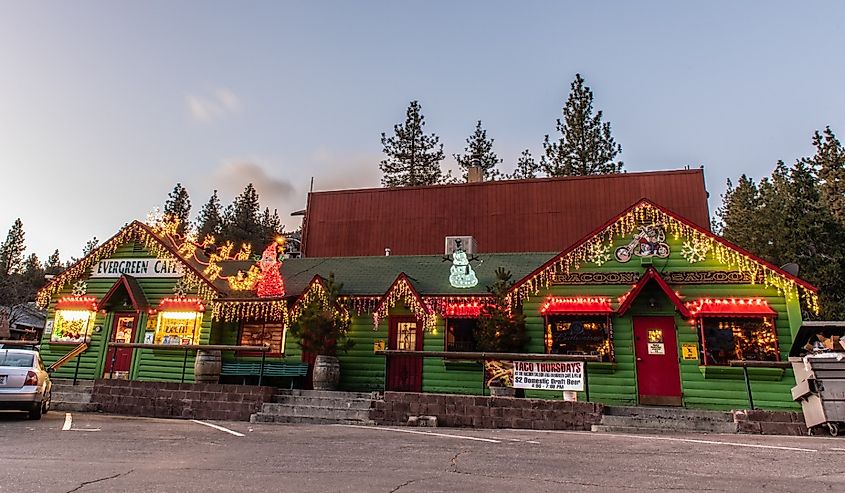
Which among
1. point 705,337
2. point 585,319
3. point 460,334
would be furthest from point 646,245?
point 460,334

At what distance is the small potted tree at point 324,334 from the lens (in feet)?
46.4

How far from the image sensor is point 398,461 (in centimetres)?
631

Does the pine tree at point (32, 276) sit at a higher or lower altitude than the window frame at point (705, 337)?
higher

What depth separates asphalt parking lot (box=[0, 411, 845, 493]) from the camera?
194 inches

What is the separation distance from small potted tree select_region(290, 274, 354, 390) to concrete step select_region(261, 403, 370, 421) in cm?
148

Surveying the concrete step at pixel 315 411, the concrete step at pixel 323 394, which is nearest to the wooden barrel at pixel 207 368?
the concrete step at pixel 323 394

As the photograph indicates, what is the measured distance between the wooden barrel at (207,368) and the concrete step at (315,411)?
1.82 m

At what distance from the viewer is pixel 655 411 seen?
11367 millimetres

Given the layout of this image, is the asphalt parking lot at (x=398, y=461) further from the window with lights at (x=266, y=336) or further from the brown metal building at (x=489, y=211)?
the brown metal building at (x=489, y=211)

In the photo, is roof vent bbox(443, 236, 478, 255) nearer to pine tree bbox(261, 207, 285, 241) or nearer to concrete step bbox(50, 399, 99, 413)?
concrete step bbox(50, 399, 99, 413)

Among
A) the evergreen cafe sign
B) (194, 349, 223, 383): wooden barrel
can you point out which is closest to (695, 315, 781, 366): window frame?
(194, 349, 223, 383): wooden barrel

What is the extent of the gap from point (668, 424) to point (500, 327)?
4652 millimetres

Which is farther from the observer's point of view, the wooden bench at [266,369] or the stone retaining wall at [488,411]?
the wooden bench at [266,369]

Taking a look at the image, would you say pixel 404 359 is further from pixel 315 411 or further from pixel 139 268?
pixel 139 268
